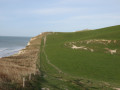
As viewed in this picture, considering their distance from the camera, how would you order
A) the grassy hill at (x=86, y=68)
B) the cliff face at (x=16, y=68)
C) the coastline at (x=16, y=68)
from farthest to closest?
the grassy hill at (x=86, y=68)
the coastline at (x=16, y=68)
the cliff face at (x=16, y=68)

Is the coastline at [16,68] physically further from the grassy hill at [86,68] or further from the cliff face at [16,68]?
the grassy hill at [86,68]

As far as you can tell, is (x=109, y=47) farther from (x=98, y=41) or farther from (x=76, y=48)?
(x=76, y=48)

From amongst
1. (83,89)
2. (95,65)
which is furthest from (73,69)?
(83,89)

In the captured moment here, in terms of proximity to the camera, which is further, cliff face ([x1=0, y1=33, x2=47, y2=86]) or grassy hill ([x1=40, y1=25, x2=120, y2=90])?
grassy hill ([x1=40, y1=25, x2=120, y2=90])

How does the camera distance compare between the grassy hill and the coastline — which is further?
the grassy hill

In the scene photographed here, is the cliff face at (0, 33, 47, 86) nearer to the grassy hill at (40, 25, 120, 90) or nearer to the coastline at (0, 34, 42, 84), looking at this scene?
the coastline at (0, 34, 42, 84)

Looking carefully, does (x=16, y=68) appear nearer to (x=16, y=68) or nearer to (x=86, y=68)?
(x=16, y=68)

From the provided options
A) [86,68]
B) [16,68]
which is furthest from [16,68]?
[86,68]

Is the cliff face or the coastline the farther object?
the coastline

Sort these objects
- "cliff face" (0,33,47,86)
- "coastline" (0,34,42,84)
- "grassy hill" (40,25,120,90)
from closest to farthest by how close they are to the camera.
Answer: "cliff face" (0,33,47,86), "coastline" (0,34,42,84), "grassy hill" (40,25,120,90)

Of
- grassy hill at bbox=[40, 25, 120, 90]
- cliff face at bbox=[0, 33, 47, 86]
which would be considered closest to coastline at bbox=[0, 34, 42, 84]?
cliff face at bbox=[0, 33, 47, 86]

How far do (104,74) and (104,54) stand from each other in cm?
1787

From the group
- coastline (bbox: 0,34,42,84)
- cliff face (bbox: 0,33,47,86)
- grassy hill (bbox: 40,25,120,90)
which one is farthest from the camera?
grassy hill (bbox: 40,25,120,90)

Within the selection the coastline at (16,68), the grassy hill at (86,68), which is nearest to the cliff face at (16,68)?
the coastline at (16,68)
